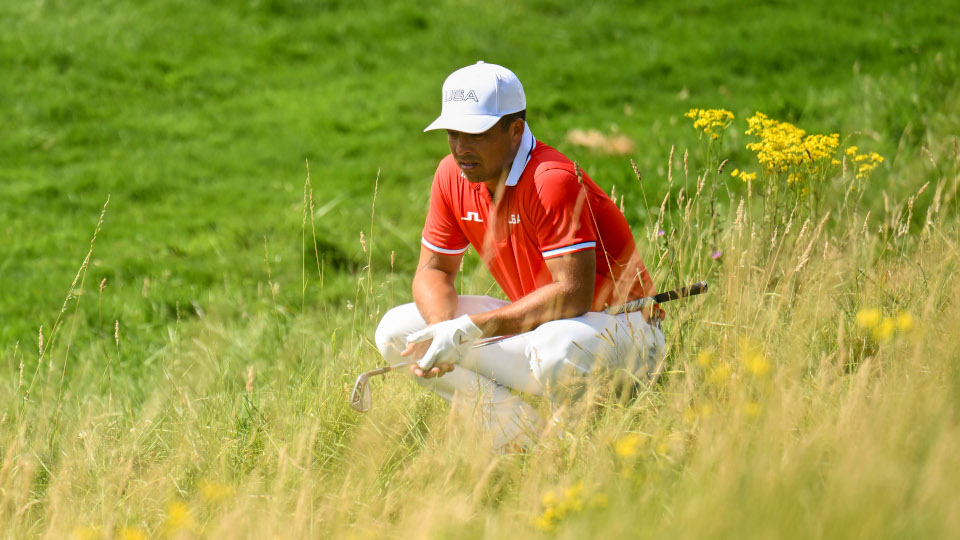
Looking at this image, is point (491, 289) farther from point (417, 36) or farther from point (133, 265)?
point (417, 36)

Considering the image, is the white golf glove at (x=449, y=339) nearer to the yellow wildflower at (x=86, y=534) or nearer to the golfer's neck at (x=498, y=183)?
the golfer's neck at (x=498, y=183)

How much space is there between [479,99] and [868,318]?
4.71 feet

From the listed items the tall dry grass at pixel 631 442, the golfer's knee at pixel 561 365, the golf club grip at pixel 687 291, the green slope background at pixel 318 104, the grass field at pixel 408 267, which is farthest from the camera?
the green slope background at pixel 318 104

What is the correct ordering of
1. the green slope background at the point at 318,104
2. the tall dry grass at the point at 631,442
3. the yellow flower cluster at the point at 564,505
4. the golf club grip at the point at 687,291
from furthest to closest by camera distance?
1. the green slope background at the point at 318,104
2. the golf club grip at the point at 687,291
3. the yellow flower cluster at the point at 564,505
4. the tall dry grass at the point at 631,442

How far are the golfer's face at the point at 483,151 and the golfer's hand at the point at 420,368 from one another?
0.62 m

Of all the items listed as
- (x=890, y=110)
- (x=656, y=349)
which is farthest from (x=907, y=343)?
(x=890, y=110)

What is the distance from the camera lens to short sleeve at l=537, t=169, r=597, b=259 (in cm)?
322

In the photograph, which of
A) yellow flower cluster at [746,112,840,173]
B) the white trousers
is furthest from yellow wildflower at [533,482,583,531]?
yellow flower cluster at [746,112,840,173]

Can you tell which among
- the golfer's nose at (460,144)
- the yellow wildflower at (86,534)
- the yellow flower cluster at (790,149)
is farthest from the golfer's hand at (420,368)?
the yellow flower cluster at (790,149)

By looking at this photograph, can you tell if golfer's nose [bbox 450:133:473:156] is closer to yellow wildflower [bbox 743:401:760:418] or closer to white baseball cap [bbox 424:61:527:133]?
white baseball cap [bbox 424:61:527:133]

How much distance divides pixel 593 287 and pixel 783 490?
1190 millimetres

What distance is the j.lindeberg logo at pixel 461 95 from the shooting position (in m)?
3.29

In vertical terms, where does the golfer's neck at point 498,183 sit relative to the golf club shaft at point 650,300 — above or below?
above

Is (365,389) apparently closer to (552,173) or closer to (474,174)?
(474,174)
